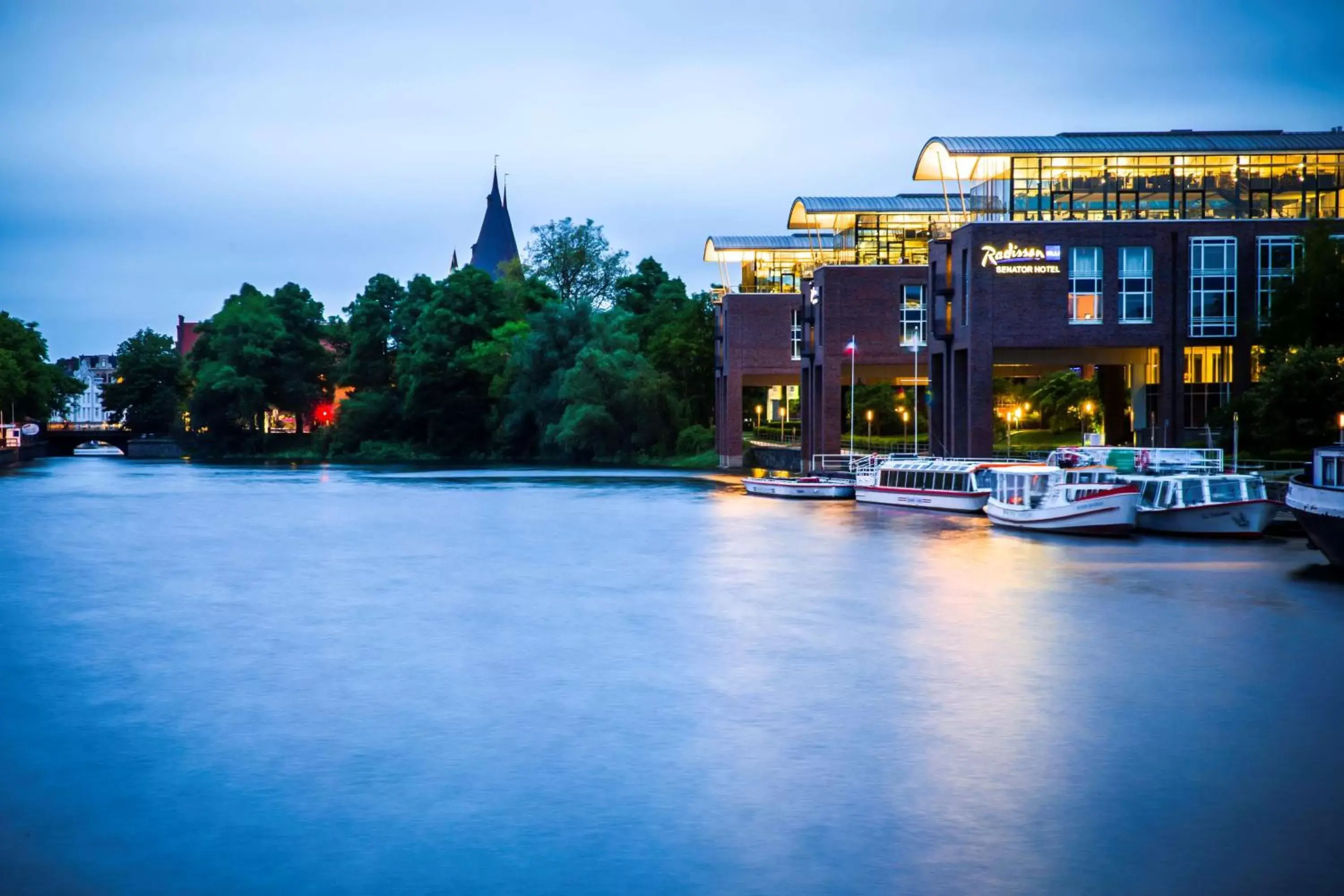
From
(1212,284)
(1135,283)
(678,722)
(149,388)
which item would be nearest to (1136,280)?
(1135,283)

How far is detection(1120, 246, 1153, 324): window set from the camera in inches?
2749

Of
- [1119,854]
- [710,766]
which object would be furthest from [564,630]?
[1119,854]

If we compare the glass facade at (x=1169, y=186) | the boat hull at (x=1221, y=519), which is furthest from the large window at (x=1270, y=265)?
the boat hull at (x=1221, y=519)

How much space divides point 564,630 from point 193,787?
1457 cm

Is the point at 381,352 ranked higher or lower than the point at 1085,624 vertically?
higher

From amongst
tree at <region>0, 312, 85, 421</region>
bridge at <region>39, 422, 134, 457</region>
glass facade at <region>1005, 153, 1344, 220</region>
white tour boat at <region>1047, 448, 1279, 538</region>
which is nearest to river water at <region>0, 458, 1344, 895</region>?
white tour boat at <region>1047, 448, 1279, 538</region>

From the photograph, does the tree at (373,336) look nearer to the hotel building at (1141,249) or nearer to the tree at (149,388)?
the tree at (149,388)

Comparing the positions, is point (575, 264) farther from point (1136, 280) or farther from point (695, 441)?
point (1136, 280)

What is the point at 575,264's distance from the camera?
151375 millimetres

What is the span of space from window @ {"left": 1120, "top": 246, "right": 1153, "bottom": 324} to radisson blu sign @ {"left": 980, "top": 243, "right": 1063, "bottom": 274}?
2978mm

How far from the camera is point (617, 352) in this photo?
12125 cm

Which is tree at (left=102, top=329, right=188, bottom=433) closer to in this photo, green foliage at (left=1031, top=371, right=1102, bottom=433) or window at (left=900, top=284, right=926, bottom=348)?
green foliage at (left=1031, top=371, right=1102, bottom=433)

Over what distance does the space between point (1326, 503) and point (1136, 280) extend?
99.2 feet

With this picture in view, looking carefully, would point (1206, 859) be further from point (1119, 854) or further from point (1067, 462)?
point (1067, 462)
